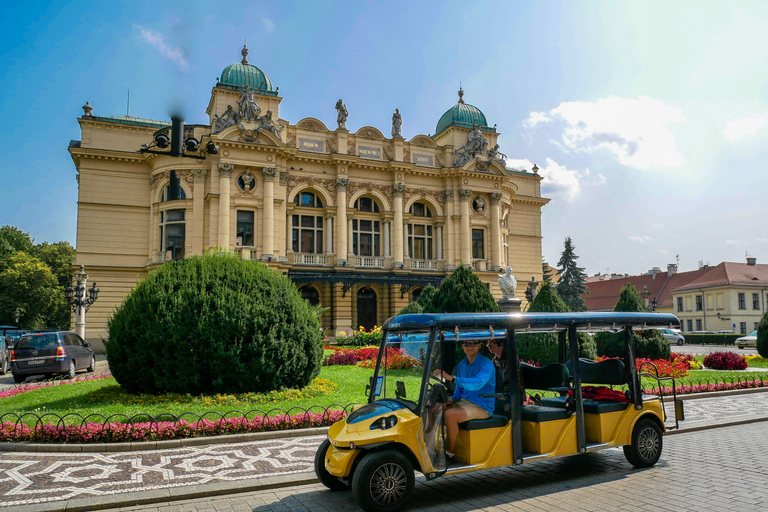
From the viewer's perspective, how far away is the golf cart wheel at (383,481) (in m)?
5.83

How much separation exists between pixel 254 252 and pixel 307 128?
384 inches

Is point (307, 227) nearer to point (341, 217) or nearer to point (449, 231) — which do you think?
point (341, 217)

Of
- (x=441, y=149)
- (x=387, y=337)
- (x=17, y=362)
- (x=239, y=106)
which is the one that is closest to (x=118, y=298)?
(x=239, y=106)

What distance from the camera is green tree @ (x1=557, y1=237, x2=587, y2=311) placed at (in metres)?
58.4

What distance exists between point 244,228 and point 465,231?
16.4 metres

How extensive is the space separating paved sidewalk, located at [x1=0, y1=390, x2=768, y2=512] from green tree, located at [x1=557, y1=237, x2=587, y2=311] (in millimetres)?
52791

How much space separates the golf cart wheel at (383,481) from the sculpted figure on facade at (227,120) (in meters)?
32.1

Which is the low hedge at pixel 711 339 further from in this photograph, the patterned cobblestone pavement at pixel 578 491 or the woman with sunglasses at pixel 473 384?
the woman with sunglasses at pixel 473 384

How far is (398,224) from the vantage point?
39.8m

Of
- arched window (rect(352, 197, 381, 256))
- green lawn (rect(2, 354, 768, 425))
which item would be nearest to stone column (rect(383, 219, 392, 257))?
arched window (rect(352, 197, 381, 256))

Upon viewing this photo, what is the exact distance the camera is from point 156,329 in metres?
11.9

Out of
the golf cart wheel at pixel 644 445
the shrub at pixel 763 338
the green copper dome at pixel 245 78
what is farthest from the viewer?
the green copper dome at pixel 245 78

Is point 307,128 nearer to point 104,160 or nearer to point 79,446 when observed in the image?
point 104,160

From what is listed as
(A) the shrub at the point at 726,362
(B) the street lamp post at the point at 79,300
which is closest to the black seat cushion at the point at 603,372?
(A) the shrub at the point at 726,362
